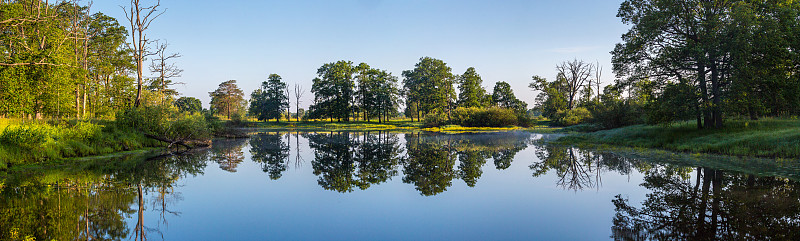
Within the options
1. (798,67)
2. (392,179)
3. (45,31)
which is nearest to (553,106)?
(798,67)

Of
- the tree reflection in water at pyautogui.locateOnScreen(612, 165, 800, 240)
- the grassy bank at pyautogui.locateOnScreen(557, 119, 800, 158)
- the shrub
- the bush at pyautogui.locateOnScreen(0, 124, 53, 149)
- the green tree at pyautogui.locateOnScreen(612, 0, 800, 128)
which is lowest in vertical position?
the tree reflection in water at pyautogui.locateOnScreen(612, 165, 800, 240)

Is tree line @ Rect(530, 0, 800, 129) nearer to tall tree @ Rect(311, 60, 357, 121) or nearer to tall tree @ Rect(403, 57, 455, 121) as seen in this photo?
tall tree @ Rect(403, 57, 455, 121)

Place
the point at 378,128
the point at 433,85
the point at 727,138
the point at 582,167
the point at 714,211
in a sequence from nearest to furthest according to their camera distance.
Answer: the point at 714,211 < the point at 582,167 < the point at 727,138 < the point at 378,128 < the point at 433,85

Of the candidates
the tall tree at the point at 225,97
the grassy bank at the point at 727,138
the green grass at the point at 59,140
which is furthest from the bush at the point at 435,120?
the tall tree at the point at 225,97

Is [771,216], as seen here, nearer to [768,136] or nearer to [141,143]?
[768,136]

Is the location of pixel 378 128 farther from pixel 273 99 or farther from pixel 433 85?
pixel 273 99

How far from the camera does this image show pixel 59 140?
13.3 m

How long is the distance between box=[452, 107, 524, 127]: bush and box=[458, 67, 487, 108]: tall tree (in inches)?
679

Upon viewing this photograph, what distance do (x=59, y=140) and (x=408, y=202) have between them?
14448 millimetres

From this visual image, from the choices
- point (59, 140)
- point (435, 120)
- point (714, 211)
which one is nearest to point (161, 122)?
point (59, 140)

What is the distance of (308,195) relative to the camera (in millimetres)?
8242

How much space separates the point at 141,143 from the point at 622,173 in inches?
863

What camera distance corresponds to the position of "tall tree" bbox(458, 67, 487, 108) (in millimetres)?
68100

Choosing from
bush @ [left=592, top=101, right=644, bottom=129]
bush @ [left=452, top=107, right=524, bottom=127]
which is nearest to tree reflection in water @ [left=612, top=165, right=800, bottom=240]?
bush @ [left=592, top=101, right=644, bottom=129]
